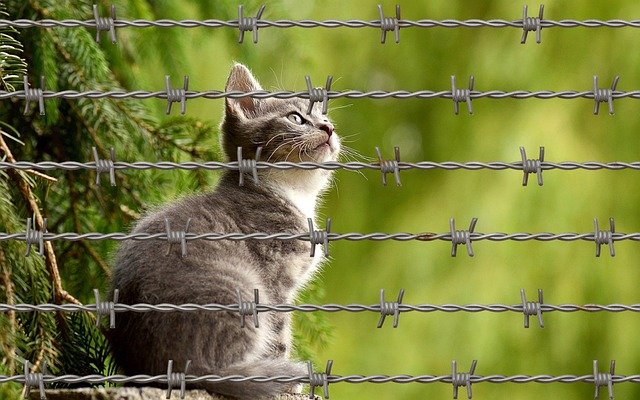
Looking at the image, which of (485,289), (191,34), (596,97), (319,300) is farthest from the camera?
(485,289)

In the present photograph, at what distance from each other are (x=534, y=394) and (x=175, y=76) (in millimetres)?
3474

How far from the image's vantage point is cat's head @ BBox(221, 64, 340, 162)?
157 inches

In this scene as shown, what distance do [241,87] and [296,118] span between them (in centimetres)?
23

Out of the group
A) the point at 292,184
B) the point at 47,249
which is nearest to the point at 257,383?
the point at 47,249

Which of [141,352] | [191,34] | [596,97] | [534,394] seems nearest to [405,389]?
[534,394]

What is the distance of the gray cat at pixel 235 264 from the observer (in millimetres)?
3127

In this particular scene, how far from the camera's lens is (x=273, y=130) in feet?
13.2

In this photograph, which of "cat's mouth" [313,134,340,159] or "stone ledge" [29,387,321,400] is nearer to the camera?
"stone ledge" [29,387,321,400]

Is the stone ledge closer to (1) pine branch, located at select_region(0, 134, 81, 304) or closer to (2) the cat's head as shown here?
(1) pine branch, located at select_region(0, 134, 81, 304)

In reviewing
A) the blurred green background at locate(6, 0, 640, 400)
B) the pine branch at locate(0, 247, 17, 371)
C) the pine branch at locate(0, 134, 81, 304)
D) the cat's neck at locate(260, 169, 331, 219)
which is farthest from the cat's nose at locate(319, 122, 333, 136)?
the blurred green background at locate(6, 0, 640, 400)

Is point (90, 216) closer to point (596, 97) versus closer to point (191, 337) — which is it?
point (191, 337)

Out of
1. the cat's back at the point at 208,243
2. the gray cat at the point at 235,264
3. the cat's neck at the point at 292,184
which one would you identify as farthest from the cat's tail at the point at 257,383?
the cat's neck at the point at 292,184

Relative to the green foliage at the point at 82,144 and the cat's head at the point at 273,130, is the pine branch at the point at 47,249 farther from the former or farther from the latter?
the cat's head at the point at 273,130

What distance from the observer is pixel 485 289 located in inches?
254
